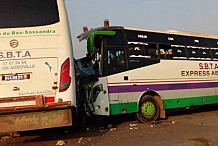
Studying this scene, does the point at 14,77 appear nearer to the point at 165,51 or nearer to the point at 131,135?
the point at 131,135

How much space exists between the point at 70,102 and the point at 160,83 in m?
5.05

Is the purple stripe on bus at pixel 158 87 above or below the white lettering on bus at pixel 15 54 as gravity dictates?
below

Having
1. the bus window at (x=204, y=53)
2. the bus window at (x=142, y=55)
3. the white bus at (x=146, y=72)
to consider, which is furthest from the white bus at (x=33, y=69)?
the bus window at (x=204, y=53)

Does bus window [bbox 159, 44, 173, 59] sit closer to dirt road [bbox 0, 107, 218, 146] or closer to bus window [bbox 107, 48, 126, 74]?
bus window [bbox 107, 48, 126, 74]

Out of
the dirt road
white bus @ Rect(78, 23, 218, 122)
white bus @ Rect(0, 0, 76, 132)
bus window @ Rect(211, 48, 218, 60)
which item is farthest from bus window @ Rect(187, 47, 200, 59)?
white bus @ Rect(0, 0, 76, 132)

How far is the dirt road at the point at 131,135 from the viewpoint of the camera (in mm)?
8188

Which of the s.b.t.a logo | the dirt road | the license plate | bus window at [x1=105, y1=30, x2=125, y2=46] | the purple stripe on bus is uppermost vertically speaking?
bus window at [x1=105, y1=30, x2=125, y2=46]

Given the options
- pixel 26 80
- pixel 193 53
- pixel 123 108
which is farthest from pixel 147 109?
pixel 26 80

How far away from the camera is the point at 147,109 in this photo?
36.9ft

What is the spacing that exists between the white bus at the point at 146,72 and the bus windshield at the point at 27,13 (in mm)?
2881

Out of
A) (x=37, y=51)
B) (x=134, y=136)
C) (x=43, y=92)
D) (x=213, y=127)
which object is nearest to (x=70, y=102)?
(x=43, y=92)

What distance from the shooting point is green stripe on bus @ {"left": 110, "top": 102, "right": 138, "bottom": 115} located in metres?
10.3

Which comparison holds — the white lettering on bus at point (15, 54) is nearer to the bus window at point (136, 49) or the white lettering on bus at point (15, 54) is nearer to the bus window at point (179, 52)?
the bus window at point (136, 49)

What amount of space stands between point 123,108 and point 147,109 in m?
1.10
